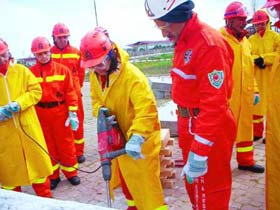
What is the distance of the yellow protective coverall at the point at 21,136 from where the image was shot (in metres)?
3.85

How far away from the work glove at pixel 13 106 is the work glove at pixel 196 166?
220cm

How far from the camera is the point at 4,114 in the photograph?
3.72 meters

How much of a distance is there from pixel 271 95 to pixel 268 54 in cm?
313

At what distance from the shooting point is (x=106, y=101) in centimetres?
294

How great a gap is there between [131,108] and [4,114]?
162 centimetres

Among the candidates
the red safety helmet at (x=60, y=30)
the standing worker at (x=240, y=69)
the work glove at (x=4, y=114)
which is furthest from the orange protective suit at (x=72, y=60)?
the standing worker at (x=240, y=69)

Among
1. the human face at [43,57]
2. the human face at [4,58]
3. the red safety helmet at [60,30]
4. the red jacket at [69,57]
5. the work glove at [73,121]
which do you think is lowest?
the work glove at [73,121]

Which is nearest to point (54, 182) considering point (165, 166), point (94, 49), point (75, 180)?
point (75, 180)

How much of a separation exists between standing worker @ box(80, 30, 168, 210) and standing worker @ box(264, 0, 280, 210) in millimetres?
875

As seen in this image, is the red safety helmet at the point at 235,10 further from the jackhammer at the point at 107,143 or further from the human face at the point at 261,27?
the jackhammer at the point at 107,143

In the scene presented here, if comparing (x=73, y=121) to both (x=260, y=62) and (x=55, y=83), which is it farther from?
(x=260, y=62)

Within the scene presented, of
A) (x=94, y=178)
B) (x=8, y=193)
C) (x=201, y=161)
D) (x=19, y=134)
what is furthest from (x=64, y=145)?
(x=8, y=193)

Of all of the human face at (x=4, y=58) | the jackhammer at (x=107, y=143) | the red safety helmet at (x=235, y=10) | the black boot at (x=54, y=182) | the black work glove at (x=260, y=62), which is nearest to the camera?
the jackhammer at (x=107, y=143)

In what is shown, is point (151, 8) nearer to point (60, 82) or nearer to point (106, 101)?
point (106, 101)
